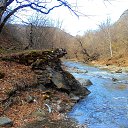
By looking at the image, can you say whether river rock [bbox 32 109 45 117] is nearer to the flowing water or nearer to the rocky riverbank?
the rocky riverbank

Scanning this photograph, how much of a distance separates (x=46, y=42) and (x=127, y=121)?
4148cm

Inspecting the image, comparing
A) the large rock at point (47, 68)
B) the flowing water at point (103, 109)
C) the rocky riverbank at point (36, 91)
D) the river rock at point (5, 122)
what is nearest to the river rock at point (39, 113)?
the rocky riverbank at point (36, 91)

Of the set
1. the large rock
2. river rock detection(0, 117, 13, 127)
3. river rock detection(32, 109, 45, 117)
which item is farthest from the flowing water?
river rock detection(0, 117, 13, 127)

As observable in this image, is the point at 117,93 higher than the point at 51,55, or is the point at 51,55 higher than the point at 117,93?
the point at 51,55

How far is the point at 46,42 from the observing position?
171 feet

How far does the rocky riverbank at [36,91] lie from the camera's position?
435 inches

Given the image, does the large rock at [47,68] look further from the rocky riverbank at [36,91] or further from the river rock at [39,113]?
the river rock at [39,113]

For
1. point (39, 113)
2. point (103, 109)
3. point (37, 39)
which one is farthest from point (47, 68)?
point (37, 39)

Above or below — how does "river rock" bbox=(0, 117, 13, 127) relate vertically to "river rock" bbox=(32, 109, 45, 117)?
above

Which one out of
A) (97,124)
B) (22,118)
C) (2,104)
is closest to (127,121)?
(97,124)

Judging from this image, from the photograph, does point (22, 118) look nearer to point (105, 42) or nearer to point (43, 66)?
point (43, 66)

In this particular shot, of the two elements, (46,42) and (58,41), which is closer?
(46,42)

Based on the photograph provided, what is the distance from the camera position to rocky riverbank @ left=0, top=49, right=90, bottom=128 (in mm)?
11055

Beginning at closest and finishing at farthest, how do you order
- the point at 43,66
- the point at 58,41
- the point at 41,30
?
1. the point at 43,66
2. the point at 41,30
3. the point at 58,41
